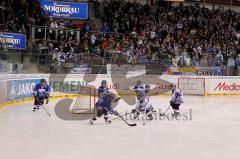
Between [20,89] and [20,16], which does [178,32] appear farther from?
[20,89]

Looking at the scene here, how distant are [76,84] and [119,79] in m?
2.60

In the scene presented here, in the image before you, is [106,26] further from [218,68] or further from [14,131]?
[14,131]

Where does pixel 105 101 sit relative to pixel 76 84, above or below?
below

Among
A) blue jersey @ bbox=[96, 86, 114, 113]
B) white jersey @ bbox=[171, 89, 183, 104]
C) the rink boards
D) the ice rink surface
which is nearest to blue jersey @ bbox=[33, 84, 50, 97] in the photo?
the ice rink surface

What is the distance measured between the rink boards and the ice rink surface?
177 centimetres

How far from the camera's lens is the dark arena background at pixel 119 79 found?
9719 mm

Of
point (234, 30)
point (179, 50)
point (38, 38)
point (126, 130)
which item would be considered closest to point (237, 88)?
point (179, 50)

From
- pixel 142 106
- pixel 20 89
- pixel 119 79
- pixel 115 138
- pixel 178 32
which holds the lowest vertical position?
pixel 115 138

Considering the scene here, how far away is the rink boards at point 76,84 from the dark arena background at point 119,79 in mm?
50

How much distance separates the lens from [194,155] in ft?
27.5

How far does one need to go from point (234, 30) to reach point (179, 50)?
7756 mm

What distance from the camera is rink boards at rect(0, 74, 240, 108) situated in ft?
54.4

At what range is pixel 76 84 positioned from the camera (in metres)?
21.5

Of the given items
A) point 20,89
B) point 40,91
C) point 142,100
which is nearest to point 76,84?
point 20,89
